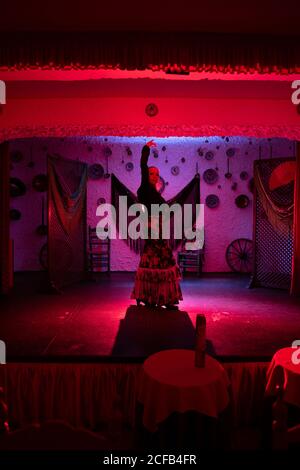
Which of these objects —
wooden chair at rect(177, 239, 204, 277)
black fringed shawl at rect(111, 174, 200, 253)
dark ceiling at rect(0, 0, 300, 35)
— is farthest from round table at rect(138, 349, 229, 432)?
black fringed shawl at rect(111, 174, 200, 253)

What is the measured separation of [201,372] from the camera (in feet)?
7.06

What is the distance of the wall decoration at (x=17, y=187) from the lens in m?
6.84

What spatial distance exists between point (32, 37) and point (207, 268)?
5.48 metres

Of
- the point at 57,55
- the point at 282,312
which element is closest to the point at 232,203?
the point at 282,312

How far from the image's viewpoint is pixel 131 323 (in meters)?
3.75

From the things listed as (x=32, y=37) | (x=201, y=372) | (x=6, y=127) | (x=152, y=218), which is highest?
(x=32, y=37)

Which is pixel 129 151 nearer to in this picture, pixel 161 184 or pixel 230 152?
pixel 161 184

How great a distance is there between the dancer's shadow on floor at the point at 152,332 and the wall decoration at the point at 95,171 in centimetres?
355

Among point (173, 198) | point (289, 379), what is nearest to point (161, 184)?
point (173, 198)

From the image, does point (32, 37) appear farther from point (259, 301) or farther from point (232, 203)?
point (232, 203)

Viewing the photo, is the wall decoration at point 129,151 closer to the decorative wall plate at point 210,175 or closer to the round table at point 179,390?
the decorative wall plate at point 210,175

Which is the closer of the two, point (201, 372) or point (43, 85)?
point (201, 372)

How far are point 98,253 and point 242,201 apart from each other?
304cm

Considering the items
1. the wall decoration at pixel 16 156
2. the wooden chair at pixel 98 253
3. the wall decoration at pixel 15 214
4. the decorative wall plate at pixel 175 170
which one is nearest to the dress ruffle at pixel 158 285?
the wooden chair at pixel 98 253
